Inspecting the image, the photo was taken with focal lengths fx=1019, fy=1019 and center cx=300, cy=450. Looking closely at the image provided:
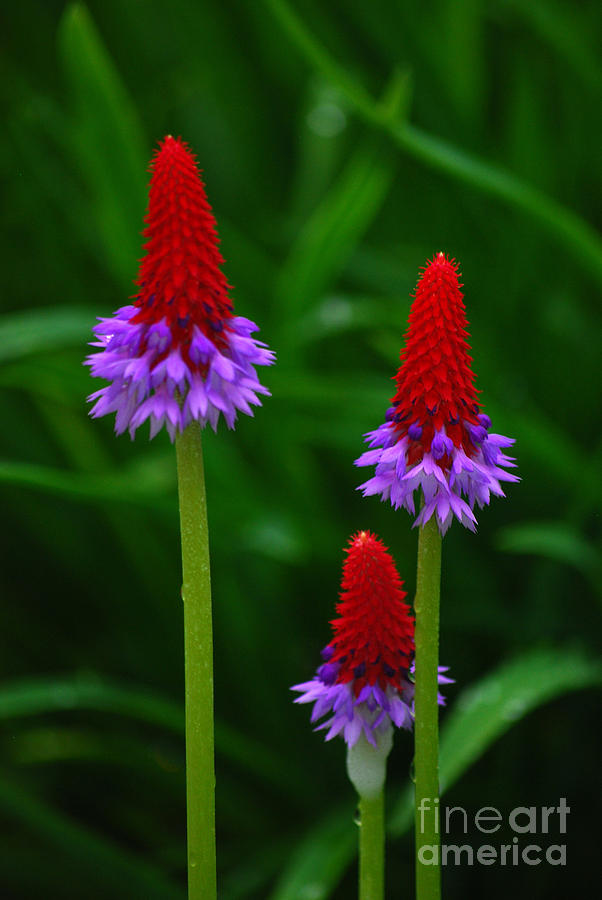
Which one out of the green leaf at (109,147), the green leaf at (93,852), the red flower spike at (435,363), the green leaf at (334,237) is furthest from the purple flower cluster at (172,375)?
the green leaf at (109,147)

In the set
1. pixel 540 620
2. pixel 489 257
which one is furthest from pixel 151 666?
pixel 489 257

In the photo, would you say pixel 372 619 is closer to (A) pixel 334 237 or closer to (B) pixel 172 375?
(B) pixel 172 375

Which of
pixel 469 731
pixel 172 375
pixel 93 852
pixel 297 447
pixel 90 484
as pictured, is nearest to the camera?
pixel 172 375

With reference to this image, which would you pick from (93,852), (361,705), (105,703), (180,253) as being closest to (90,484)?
(105,703)

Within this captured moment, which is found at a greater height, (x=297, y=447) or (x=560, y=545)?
(x=297, y=447)

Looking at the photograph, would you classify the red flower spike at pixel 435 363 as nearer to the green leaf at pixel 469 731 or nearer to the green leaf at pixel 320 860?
the green leaf at pixel 469 731

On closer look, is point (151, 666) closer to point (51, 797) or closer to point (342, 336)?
point (51, 797)
